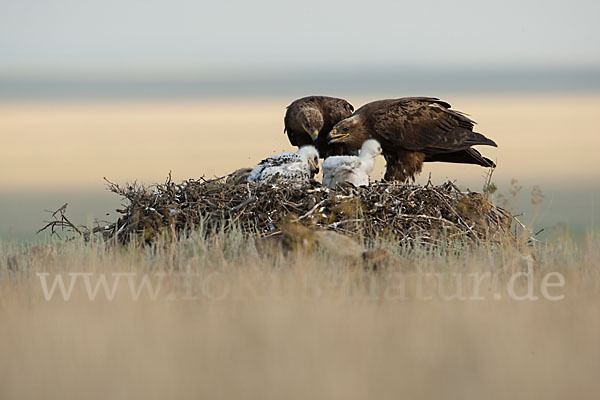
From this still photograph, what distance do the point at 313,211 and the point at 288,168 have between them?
1012 mm

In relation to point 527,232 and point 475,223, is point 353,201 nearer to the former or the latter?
point 475,223

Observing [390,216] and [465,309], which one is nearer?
[465,309]

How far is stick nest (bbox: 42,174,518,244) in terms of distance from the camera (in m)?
9.07

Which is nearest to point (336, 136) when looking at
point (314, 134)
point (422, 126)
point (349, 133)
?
point (349, 133)

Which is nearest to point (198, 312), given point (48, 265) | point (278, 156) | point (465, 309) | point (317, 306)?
point (317, 306)

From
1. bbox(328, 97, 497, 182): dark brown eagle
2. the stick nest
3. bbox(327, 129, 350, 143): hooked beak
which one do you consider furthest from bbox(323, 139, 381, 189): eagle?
bbox(328, 97, 497, 182): dark brown eagle

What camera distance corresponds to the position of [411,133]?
1138 cm

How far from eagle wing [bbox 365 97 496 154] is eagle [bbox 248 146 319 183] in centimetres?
157

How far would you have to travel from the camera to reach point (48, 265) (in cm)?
839

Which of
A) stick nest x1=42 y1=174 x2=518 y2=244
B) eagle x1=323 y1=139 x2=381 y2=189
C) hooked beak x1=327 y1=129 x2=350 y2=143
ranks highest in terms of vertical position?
hooked beak x1=327 y1=129 x2=350 y2=143

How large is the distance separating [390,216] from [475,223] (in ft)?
3.83

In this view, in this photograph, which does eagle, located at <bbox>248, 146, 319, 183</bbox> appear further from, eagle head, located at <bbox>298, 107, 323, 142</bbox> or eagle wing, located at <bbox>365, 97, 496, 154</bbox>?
eagle wing, located at <bbox>365, 97, 496, 154</bbox>

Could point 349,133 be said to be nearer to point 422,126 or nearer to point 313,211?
point 422,126

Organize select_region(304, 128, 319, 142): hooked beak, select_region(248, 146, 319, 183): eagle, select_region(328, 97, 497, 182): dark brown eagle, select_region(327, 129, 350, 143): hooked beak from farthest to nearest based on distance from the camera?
select_region(304, 128, 319, 142): hooked beak, select_region(328, 97, 497, 182): dark brown eagle, select_region(327, 129, 350, 143): hooked beak, select_region(248, 146, 319, 183): eagle
